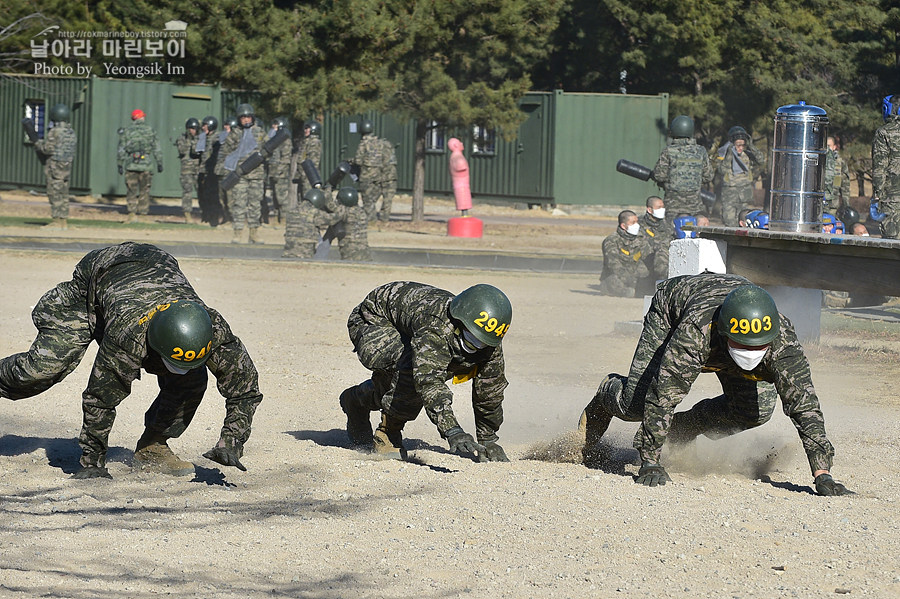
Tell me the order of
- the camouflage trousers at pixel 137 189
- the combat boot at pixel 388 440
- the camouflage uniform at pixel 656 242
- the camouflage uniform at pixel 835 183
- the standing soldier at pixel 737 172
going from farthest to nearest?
1. the camouflage trousers at pixel 137 189
2. the standing soldier at pixel 737 172
3. the camouflage uniform at pixel 835 183
4. the camouflage uniform at pixel 656 242
5. the combat boot at pixel 388 440

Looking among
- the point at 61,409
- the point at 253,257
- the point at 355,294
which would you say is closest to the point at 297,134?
the point at 253,257

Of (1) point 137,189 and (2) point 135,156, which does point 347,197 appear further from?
(1) point 137,189

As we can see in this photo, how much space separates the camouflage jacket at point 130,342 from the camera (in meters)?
7.24

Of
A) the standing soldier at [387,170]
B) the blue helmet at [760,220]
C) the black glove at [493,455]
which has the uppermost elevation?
the standing soldier at [387,170]

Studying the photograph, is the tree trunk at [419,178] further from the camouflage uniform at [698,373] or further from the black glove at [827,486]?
the black glove at [827,486]

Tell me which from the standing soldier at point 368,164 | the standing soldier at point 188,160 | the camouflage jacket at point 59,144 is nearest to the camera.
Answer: the camouflage jacket at point 59,144

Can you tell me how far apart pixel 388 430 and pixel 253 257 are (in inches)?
485

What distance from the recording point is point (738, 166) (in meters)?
19.7

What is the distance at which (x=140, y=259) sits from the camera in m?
7.78

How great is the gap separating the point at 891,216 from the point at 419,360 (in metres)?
10.1

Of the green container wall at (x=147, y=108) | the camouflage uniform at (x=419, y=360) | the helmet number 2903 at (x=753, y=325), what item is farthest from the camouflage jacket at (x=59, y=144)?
the helmet number 2903 at (x=753, y=325)

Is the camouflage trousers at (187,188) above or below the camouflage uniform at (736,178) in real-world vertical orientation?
below

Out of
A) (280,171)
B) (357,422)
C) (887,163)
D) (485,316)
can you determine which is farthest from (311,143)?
(485,316)

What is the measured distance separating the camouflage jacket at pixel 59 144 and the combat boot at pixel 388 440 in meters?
16.2
